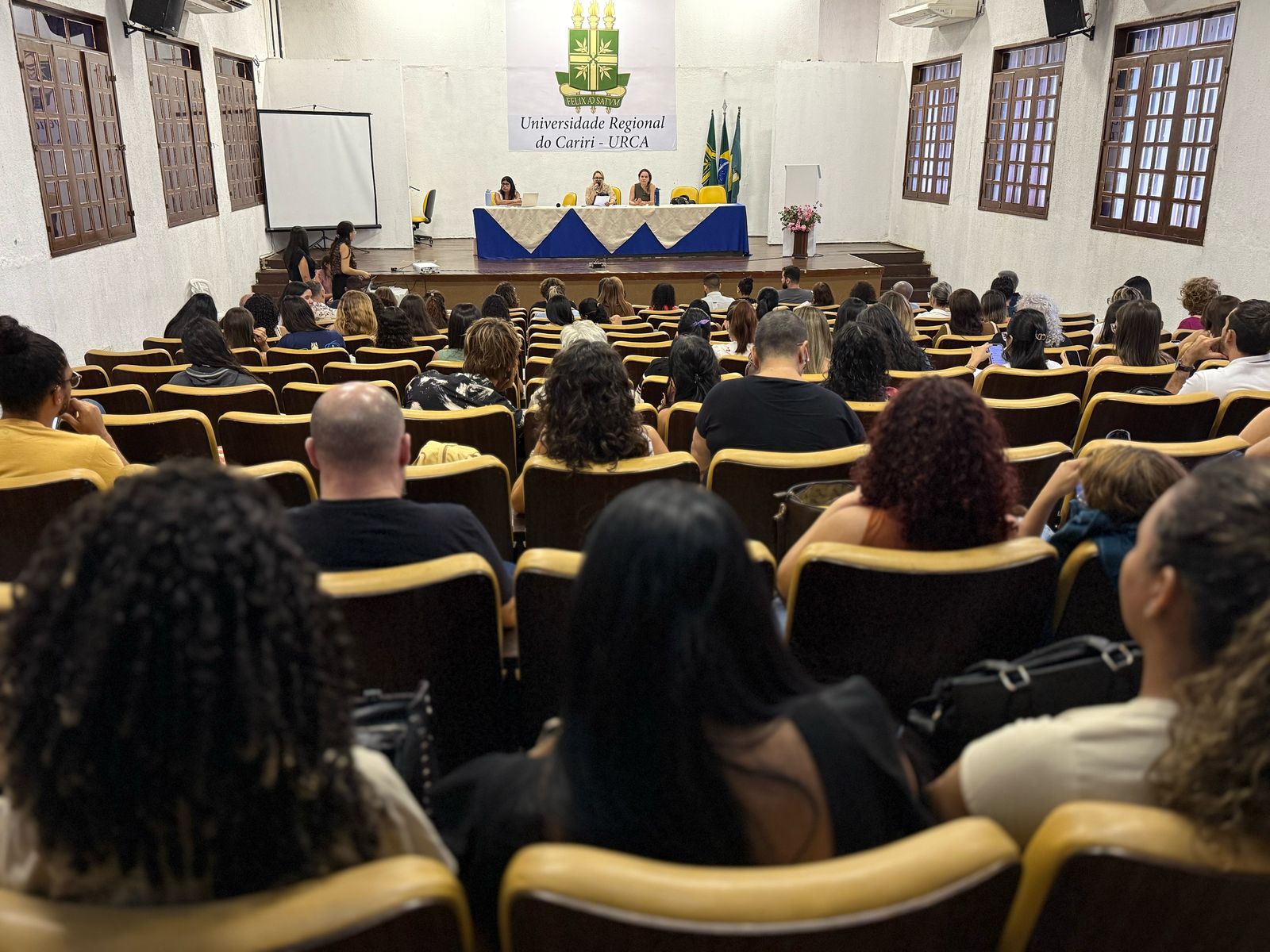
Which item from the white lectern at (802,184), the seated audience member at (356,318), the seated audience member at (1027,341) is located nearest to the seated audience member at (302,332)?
the seated audience member at (356,318)

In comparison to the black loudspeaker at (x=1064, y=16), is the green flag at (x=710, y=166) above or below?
below

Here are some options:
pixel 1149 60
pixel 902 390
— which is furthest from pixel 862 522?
pixel 1149 60

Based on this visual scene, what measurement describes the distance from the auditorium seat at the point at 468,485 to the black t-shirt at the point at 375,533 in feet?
1.86

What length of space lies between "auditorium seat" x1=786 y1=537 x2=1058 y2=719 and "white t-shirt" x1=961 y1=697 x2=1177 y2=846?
505 mm

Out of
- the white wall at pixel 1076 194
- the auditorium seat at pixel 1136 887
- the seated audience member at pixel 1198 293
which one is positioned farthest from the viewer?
the white wall at pixel 1076 194

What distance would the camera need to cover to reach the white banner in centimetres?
1343

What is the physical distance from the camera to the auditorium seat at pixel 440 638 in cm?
156

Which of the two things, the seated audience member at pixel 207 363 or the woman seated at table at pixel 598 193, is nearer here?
the seated audience member at pixel 207 363

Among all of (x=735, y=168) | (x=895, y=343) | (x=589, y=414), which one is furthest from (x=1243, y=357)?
(x=735, y=168)

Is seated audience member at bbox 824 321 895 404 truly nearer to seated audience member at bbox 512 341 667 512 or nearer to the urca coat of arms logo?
seated audience member at bbox 512 341 667 512

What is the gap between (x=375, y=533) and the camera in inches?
71.6

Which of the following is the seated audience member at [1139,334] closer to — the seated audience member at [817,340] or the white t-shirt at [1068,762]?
the seated audience member at [817,340]

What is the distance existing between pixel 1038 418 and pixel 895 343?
0.97 meters

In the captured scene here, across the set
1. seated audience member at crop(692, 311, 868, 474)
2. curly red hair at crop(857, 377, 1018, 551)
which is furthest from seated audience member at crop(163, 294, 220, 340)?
curly red hair at crop(857, 377, 1018, 551)
